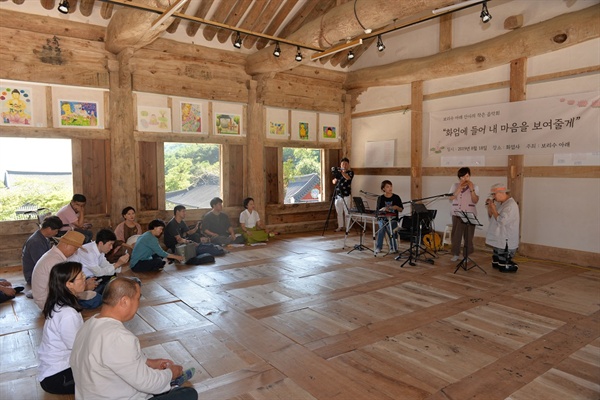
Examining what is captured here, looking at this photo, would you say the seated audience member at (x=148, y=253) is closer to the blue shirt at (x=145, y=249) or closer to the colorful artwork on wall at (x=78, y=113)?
the blue shirt at (x=145, y=249)

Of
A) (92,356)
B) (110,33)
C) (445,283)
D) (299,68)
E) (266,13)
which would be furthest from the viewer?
(299,68)

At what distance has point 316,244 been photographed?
7.97m

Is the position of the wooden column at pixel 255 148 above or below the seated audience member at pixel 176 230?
above

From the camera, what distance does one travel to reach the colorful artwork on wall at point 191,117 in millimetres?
7688

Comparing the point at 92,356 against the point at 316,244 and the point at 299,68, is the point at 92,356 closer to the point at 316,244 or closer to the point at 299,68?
the point at 316,244

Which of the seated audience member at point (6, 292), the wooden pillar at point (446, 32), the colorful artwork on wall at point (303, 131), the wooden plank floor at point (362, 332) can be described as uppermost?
the wooden pillar at point (446, 32)

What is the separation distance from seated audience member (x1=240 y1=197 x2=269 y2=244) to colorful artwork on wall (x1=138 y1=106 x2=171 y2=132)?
6.83 ft

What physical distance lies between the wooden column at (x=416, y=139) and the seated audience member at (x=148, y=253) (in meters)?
5.22

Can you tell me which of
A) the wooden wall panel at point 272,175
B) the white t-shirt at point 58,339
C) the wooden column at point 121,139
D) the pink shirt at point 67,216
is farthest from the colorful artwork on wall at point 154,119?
the white t-shirt at point 58,339

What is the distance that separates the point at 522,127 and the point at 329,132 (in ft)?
14.1

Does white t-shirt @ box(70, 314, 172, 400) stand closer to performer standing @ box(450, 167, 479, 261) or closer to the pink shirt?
the pink shirt

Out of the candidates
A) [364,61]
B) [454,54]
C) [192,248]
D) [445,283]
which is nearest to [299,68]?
[364,61]

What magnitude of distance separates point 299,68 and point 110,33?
4.03m

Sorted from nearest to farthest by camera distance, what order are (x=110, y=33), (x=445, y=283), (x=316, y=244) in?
(x=445, y=283)
(x=110, y=33)
(x=316, y=244)
